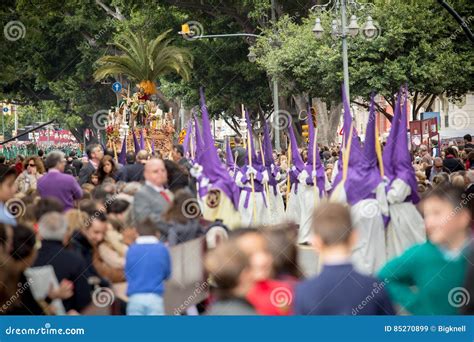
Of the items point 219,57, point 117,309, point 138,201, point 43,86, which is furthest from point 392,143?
point 43,86

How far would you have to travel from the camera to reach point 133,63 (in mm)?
35562

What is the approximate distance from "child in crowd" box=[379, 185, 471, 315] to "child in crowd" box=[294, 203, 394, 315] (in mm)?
383

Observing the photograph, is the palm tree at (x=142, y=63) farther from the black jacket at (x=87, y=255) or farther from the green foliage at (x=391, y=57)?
the black jacket at (x=87, y=255)

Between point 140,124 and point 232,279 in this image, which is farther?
point 140,124

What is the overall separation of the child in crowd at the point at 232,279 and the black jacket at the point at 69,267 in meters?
1.59

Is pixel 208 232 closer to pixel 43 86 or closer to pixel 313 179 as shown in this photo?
pixel 313 179

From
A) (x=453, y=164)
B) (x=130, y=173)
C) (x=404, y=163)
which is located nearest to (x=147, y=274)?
(x=404, y=163)

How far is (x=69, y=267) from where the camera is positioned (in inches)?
294

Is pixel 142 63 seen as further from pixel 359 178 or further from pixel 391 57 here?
pixel 359 178

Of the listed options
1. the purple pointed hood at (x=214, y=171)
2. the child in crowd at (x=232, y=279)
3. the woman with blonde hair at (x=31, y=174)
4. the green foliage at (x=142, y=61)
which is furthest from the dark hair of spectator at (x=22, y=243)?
the green foliage at (x=142, y=61)

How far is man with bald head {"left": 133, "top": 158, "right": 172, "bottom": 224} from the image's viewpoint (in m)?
8.39

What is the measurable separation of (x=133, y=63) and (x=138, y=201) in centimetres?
2706

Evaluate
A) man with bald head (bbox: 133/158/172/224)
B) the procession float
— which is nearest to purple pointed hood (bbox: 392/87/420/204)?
man with bald head (bbox: 133/158/172/224)

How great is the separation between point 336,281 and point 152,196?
3753 millimetres
